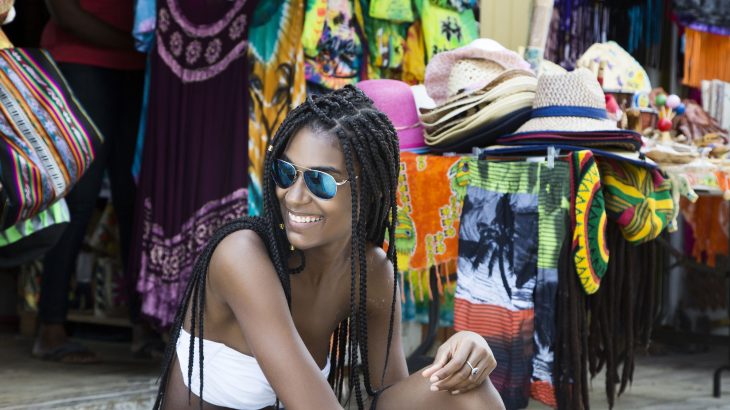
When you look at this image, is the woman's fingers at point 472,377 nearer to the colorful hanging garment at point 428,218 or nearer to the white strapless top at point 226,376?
the white strapless top at point 226,376

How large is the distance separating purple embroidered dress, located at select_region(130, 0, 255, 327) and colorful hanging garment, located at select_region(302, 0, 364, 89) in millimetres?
271

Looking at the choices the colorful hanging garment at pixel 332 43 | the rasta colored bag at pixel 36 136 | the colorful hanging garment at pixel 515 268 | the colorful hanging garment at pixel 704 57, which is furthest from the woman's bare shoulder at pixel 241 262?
the colorful hanging garment at pixel 704 57

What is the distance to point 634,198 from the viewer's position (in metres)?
3.25

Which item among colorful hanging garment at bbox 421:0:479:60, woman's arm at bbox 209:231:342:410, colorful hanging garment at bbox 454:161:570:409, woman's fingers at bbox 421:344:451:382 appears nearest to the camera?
woman's arm at bbox 209:231:342:410

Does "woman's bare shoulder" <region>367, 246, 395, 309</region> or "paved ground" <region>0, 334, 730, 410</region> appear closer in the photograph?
"woman's bare shoulder" <region>367, 246, 395, 309</region>

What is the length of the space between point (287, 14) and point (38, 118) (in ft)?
3.96

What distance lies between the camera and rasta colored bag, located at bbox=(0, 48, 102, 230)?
9.80ft

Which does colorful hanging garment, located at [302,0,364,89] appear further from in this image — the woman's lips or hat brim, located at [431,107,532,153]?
the woman's lips

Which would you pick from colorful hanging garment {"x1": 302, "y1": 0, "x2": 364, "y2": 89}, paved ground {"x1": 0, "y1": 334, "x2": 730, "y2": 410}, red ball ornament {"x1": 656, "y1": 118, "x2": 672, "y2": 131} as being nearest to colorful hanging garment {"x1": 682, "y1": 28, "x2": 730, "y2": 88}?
red ball ornament {"x1": 656, "y1": 118, "x2": 672, "y2": 131}

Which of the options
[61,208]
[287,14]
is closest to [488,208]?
[287,14]

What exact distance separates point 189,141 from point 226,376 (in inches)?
76.6

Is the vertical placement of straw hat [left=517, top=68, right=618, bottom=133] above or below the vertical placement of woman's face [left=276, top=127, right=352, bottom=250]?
above

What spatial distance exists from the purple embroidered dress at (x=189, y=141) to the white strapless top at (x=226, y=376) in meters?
1.67

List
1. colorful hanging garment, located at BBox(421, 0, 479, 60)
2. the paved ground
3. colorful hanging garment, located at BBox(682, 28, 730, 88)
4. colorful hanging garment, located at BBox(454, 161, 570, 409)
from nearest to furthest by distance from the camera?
colorful hanging garment, located at BBox(454, 161, 570, 409) < the paved ground < colorful hanging garment, located at BBox(421, 0, 479, 60) < colorful hanging garment, located at BBox(682, 28, 730, 88)
